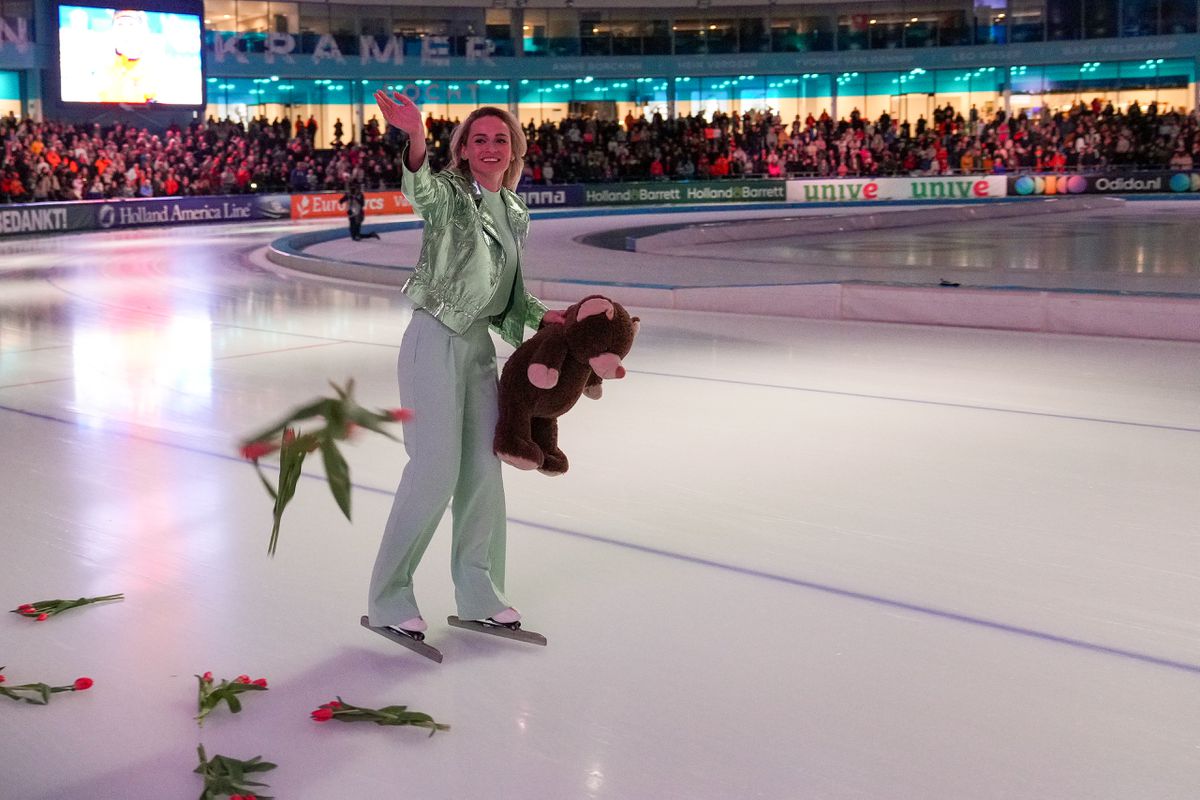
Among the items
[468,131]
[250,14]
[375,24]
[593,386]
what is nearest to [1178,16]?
[375,24]

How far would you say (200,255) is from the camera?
20.7m

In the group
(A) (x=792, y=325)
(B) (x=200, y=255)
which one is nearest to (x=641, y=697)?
(A) (x=792, y=325)

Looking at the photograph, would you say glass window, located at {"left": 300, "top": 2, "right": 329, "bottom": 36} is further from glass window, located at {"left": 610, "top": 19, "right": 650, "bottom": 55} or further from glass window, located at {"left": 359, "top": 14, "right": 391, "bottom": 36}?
glass window, located at {"left": 610, "top": 19, "right": 650, "bottom": 55}

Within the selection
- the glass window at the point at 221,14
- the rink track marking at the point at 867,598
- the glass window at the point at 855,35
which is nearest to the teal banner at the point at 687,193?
the glass window at the point at 855,35

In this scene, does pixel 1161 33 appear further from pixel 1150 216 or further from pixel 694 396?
pixel 694 396

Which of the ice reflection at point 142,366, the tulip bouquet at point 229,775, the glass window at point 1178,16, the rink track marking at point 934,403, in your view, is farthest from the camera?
the glass window at point 1178,16

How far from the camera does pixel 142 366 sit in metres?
9.26

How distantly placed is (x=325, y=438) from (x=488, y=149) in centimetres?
115

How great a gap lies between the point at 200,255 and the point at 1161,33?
36.6 m

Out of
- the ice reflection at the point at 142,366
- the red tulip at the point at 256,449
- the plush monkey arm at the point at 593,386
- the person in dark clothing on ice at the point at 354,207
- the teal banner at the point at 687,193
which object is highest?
the teal banner at the point at 687,193

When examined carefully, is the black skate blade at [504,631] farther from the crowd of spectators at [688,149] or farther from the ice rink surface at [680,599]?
the crowd of spectators at [688,149]

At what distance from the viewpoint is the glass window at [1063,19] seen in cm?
4562

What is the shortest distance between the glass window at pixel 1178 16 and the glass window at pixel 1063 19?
2.71 metres

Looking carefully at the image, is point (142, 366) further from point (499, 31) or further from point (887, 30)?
point (887, 30)
